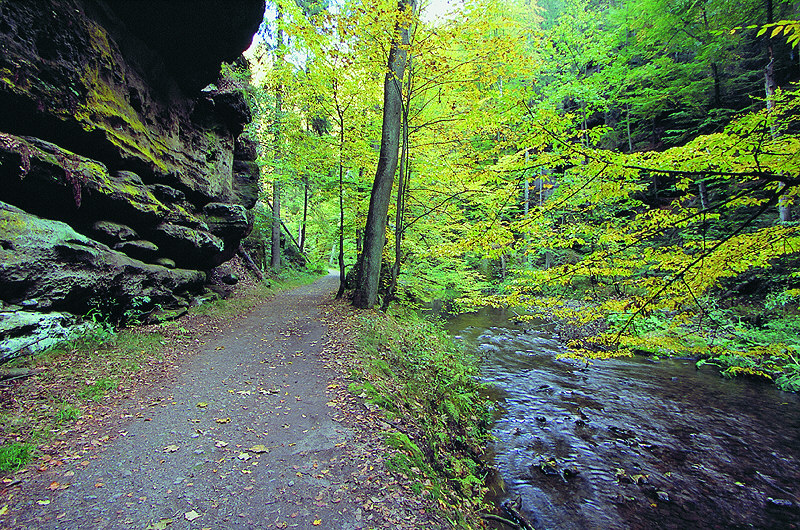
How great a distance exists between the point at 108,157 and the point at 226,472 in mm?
7472

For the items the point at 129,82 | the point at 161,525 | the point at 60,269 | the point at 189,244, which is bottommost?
the point at 161,525

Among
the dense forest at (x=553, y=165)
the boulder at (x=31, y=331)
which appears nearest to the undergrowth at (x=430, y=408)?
the dense forest at (x=553, y=165)

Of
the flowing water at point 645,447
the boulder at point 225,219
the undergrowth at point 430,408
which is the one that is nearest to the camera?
the undergrowth at point 430,408

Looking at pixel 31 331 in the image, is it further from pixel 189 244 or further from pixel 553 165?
pixel 553 165

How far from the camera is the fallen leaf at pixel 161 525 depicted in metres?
2.76

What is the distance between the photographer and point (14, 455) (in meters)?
3.26

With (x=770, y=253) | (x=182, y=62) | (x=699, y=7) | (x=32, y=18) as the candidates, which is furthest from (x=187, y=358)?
(x=699, y=7)

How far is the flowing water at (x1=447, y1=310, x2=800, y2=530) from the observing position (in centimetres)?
493

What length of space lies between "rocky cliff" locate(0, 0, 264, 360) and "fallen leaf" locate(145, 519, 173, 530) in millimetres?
4144

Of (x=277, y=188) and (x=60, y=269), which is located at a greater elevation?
(x=277, y=188)

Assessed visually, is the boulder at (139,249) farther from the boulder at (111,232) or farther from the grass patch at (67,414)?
the grass patch at (67,414)

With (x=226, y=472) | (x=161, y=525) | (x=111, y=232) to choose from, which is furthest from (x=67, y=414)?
(x=111, y=232)

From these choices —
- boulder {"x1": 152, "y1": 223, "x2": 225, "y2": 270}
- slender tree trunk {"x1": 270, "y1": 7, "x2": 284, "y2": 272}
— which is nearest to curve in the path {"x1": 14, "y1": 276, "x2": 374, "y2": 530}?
boulder {"x1": 152, "y1": 223, "x2": 225, "y2": 270}

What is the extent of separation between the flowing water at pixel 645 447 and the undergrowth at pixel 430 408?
70 cm
